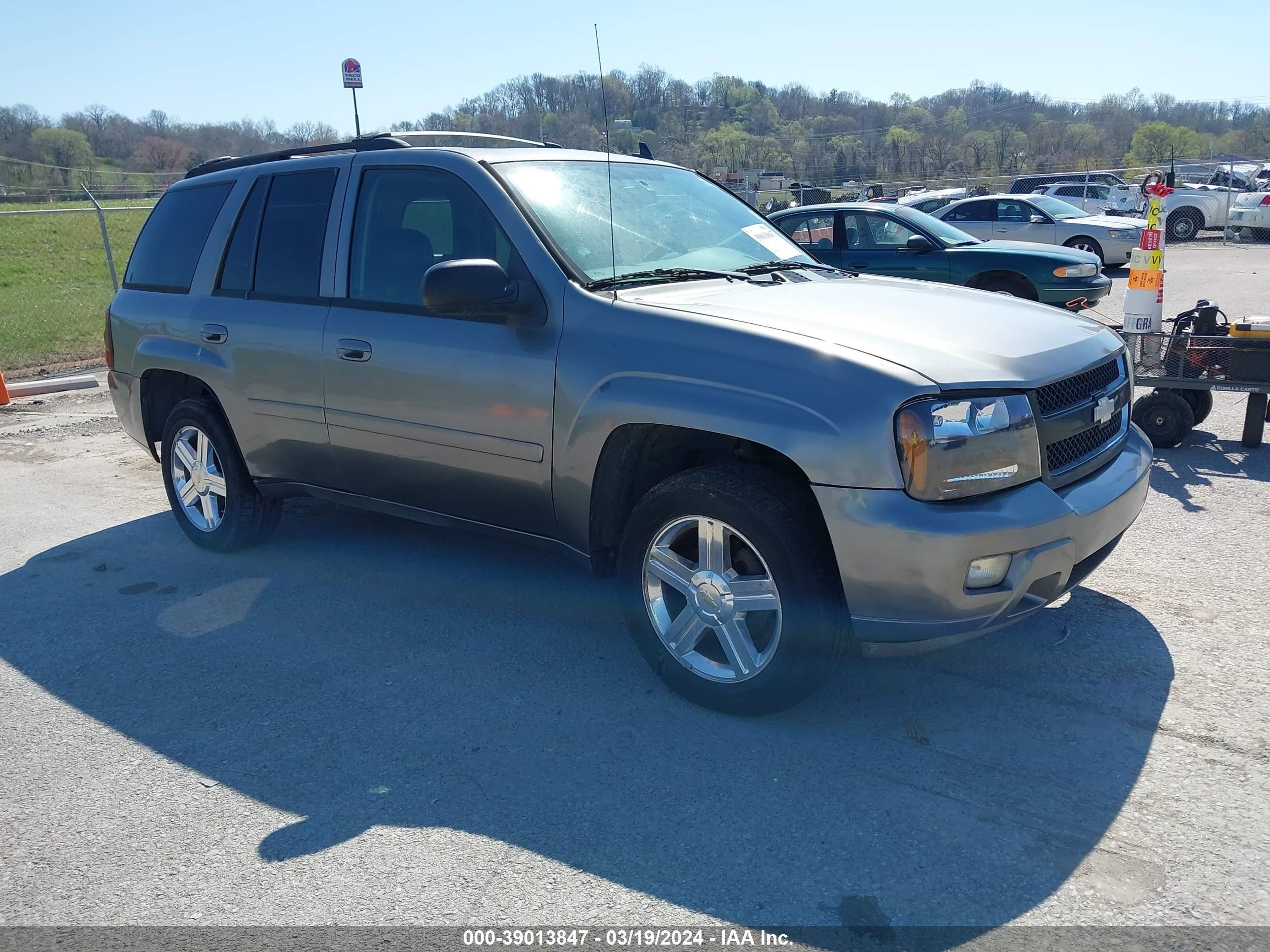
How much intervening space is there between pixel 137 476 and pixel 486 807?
550cm

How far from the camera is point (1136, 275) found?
7.02 m

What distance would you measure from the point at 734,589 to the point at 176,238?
3889 millimetres

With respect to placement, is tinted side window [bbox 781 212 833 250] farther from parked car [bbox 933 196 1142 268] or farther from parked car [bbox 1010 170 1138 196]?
parked car [bbox 1010 170 1138 196]

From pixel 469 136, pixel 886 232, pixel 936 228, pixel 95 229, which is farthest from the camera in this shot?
pixel 95 229

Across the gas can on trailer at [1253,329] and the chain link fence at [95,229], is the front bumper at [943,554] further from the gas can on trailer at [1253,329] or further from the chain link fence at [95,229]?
the chain link fence at [95,229]

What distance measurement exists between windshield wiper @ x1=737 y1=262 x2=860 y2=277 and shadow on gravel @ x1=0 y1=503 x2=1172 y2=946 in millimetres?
1579

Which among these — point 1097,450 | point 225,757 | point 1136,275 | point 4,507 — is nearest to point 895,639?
point 1097,450

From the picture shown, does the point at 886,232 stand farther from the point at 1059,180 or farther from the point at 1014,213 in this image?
the point at 1059,180

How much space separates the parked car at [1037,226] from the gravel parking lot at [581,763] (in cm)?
1514

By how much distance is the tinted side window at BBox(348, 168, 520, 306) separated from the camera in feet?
13.9

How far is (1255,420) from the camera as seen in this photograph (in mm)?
6695

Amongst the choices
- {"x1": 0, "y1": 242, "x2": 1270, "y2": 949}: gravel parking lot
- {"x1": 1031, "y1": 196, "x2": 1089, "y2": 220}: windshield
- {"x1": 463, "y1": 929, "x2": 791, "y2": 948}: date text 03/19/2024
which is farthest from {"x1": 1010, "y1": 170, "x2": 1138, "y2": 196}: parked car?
{"x1": 463, "y1": 929, "x2": 791, "y2": 948}: date text 03/19/2024

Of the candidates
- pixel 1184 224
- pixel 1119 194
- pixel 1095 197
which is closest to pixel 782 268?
pixel 1184 224

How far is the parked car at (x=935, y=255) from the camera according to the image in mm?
11250
